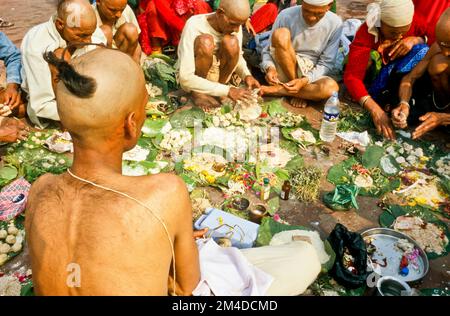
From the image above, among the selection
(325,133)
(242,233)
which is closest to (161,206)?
(242,233)

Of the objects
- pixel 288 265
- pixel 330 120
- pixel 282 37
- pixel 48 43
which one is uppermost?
pixel 48 43

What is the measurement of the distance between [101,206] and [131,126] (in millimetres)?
426

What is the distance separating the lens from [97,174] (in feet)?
5.91

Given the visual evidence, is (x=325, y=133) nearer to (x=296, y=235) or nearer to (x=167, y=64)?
(x=296, y=235)

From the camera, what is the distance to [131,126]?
72.9 inches

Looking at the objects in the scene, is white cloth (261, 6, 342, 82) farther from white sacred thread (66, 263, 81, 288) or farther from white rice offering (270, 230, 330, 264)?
white sacred thread (66, 263, 81, 288)

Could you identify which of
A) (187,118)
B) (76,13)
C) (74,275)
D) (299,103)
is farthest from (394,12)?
(74,275)

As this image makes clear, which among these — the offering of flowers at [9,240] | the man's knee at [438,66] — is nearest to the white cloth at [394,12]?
the man's knee at [438,66]

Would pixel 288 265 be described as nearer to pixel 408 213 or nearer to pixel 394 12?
pixel 408 213

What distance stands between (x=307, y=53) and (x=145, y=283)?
4305 mm

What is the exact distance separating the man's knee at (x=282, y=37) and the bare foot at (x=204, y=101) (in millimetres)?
1094

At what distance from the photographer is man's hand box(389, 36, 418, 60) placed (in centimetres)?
464

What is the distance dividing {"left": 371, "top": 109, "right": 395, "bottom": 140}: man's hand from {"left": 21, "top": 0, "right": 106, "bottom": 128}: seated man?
334 cm

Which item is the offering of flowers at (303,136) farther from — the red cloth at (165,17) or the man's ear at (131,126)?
the man's ear at (131,126)
